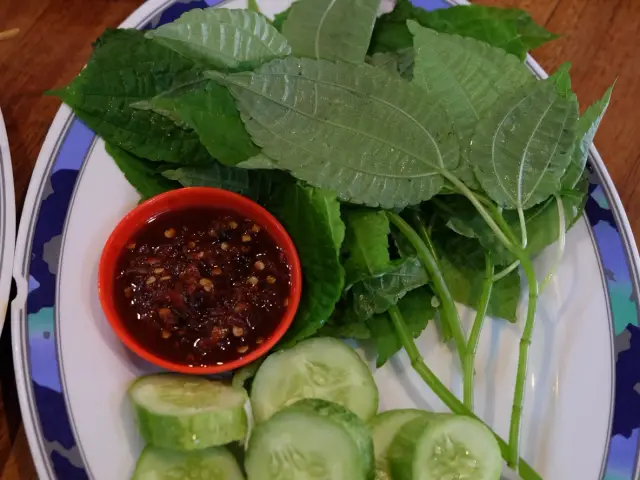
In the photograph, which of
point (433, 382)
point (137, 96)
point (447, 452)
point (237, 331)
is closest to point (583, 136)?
point (433, 382)

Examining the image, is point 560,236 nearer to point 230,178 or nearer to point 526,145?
point 526,145

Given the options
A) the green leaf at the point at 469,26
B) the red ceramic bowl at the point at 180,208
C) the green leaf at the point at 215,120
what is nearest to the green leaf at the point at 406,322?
the red ceramic bowl at the point at 180,208

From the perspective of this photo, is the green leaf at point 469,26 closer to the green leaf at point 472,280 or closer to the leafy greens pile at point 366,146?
the leafy greens pile at point 366,146

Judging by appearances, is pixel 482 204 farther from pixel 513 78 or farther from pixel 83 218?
pixel 83 218

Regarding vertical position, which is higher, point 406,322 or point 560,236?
point 560,236

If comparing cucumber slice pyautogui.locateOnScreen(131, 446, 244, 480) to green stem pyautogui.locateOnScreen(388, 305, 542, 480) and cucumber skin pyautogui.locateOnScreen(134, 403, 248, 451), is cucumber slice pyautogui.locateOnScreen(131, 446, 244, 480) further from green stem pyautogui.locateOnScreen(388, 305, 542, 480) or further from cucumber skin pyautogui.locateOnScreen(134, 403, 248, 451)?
green stem pyautogui.locateOnScreen(388, 305, 542, 480)

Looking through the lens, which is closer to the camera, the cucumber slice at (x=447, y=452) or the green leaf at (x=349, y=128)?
the cucumber slice at (x=447, y=452)

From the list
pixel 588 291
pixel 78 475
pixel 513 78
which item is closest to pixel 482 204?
pixel 513 78
